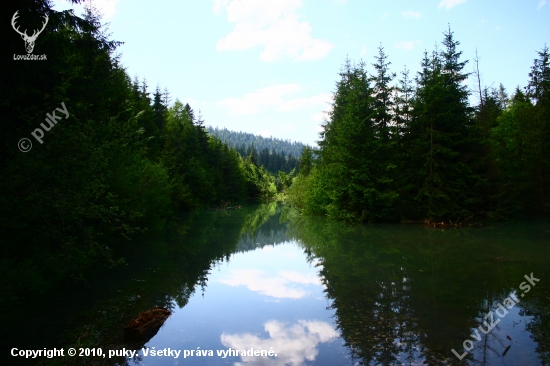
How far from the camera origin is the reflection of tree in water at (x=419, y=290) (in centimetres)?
670

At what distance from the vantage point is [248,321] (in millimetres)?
8820

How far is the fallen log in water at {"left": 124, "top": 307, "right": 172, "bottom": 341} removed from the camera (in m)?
7.23

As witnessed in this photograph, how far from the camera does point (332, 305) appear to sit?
961 centimetres

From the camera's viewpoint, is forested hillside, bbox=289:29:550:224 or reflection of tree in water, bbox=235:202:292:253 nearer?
reflection of tree in water, bbox=235:202:292:253

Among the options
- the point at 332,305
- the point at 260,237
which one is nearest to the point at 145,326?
the point at 332,305

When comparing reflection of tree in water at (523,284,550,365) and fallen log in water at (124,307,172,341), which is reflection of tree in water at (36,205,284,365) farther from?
reflection of tree in water at (523,284,550,365)

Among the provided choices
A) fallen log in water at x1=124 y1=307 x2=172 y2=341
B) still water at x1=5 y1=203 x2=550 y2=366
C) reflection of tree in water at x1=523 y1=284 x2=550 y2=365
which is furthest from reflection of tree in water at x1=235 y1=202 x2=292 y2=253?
reflection of tree in water at x1=523 y1=284 x2=550 y2=365

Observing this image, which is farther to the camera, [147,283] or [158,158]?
[158,158]

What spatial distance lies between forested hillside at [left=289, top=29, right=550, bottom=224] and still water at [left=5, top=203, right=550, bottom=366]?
350 inches

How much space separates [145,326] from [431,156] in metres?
23.6

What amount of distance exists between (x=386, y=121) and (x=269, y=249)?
15369mm

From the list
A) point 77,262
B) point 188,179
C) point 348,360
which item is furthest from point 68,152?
point 188,179

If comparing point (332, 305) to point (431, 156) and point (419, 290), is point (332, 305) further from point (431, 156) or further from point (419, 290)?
point (431, 156)

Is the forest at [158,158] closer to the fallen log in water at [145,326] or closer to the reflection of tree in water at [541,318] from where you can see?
the fallen log in water at [145,326]
